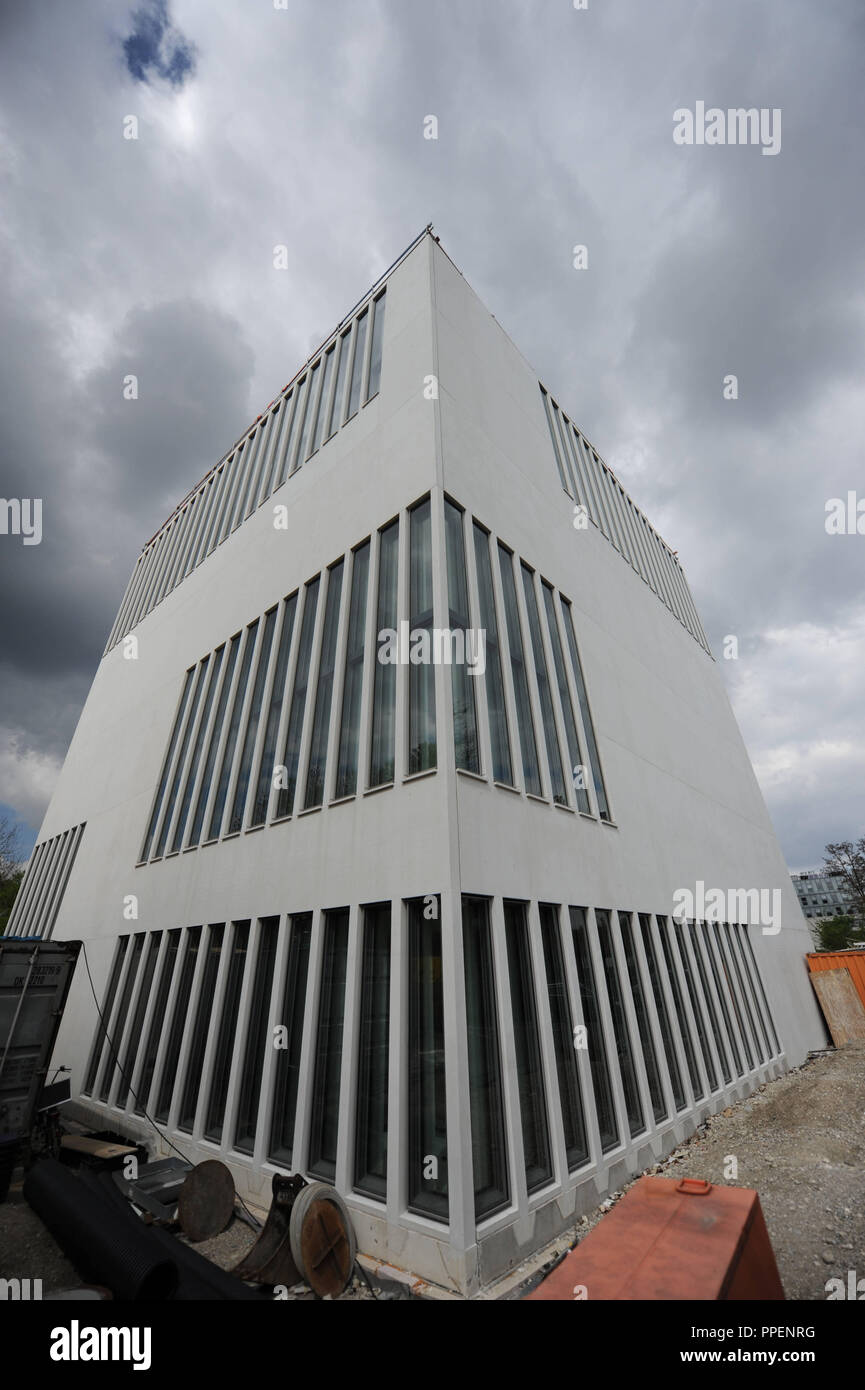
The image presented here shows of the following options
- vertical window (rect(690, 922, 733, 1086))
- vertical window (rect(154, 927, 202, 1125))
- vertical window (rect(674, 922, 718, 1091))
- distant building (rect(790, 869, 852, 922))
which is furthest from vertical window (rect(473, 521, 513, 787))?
distant building (rect(790, 869, 852, 922))

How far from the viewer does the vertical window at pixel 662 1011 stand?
33.4ft

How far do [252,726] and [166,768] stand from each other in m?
4.73

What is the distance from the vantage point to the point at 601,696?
12.7 meters

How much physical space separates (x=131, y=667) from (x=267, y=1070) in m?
18.4

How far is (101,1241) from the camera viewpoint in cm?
536

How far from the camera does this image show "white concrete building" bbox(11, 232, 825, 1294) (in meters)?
6.52

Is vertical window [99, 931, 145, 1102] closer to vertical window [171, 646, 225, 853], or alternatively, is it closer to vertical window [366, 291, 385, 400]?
vertical window [171, 646, 225, 853]

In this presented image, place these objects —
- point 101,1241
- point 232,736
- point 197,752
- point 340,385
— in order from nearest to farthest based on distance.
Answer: point 101,1241, point 232,736, point 197,752, point 340,385

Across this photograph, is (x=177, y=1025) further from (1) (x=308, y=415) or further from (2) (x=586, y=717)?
(1) (x=308, y=415)

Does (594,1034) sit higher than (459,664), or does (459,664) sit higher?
(459,664)

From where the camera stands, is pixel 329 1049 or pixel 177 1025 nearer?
pixel 329 1049

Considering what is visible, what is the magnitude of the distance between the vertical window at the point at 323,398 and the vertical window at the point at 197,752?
5941 mm

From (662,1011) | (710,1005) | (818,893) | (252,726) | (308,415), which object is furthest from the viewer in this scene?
(818,893)

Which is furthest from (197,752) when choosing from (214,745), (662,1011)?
(662,1011)
